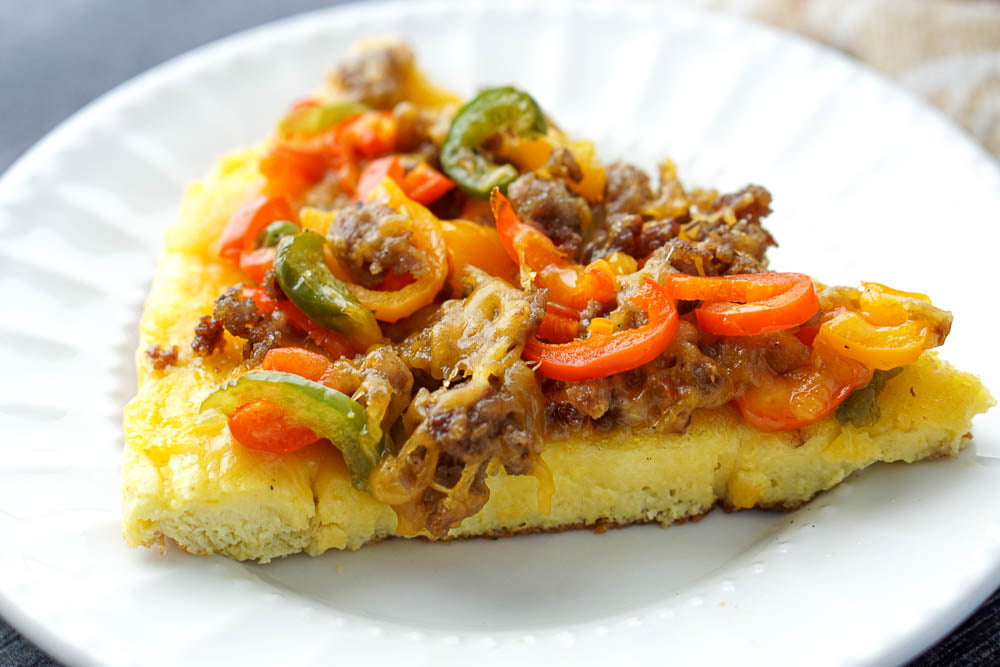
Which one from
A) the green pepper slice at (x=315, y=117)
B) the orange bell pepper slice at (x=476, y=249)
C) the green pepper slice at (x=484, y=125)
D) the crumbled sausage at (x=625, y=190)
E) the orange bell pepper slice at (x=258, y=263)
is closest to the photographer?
the orange bell pepper slice at (x=476, y=249)

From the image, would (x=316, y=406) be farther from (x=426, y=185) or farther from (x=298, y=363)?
(x=426, y=185)

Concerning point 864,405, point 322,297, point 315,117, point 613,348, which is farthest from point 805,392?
point 315,117

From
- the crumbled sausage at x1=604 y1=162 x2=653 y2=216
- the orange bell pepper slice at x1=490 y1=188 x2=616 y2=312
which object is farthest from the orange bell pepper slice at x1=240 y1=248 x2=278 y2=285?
the crumbled sausage at x1=604 y1=162 x2=653 y2=216

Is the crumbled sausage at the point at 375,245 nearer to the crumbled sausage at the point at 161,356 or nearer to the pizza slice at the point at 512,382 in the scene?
the pizza slice at the point at 512,382

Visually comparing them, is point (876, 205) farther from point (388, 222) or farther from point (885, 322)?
point (388, 222)

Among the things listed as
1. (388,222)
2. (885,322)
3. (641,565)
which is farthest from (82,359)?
(885,322)

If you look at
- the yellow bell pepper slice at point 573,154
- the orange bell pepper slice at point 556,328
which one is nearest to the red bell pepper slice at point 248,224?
the yellow bell pepper slice at point 573,154

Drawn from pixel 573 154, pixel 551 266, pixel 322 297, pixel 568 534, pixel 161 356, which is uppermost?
pixel 573 154
